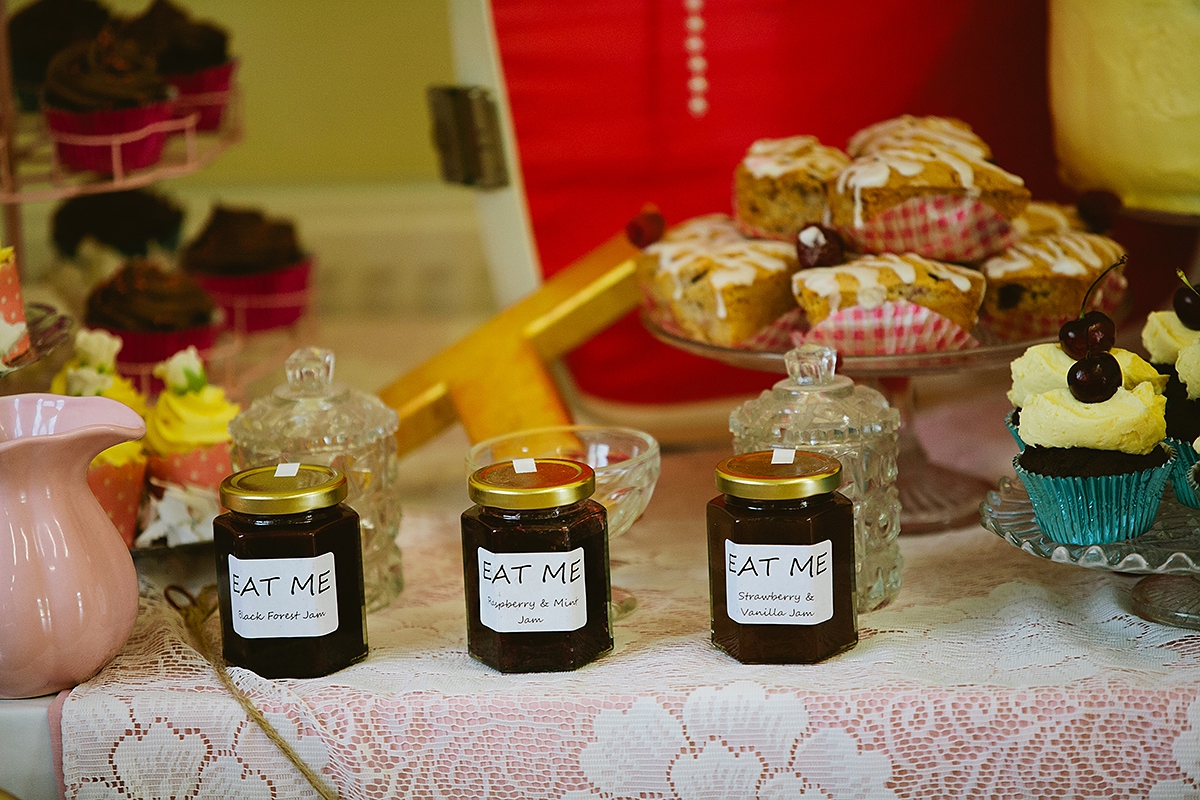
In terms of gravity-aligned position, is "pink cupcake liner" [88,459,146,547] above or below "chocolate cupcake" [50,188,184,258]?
below

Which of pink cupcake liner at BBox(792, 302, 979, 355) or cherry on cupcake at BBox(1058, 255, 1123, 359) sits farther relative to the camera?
pink cupcake liner at BBox(792, 302, 979, 355)

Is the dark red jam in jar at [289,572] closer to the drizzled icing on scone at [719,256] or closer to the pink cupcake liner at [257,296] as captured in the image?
the drizzled icing on scone at [719,256]

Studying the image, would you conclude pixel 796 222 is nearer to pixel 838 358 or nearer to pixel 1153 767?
pixel 838 358

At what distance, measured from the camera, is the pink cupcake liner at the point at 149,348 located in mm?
1300

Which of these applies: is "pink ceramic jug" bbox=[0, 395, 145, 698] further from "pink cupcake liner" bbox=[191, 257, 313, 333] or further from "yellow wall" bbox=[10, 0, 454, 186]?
"yellow wall" bbox=[10, 0, 454, 186]

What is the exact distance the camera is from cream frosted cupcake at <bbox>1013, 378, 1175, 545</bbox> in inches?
32.6

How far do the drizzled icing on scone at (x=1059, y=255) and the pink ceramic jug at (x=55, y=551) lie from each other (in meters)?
0.68

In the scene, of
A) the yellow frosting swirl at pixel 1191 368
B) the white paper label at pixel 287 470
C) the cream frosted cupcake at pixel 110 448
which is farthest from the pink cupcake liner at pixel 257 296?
the yellow frosting swirl at pixel 1191 368

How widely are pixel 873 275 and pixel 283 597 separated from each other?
19.8 inches

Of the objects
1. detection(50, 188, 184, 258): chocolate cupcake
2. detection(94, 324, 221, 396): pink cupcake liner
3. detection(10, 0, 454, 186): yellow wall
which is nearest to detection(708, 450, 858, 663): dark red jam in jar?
detection(94, 324, 221, 396): pink cupcake liner

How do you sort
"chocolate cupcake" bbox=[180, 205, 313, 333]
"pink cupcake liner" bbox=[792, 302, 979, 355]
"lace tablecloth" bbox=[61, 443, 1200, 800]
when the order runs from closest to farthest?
1. "lace tablecloth" bbox=[61, 443, 1200, 800]
2. "pink cupcake liner" bbox=[792, 302, 979, 355]
3. "chocolate cupcake" bbox=[180, 205, 313, 333]

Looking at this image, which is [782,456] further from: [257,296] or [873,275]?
[257,296]

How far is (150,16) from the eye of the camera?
1354mm

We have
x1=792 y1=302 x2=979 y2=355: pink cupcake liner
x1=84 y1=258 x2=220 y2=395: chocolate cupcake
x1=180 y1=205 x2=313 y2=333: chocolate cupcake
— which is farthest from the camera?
x1=180 y1=205 x2=313 y2=333: chocolate cupcake
